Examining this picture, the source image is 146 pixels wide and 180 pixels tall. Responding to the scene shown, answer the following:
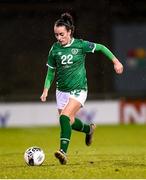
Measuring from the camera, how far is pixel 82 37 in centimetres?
2325

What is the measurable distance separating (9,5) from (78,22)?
85.8 inches

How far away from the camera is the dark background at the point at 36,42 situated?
23.7 m

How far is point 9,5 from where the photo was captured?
2409 centimetres

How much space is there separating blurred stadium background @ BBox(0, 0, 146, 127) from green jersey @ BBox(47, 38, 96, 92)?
1114 centimetres

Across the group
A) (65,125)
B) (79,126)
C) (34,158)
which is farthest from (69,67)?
(34,158)

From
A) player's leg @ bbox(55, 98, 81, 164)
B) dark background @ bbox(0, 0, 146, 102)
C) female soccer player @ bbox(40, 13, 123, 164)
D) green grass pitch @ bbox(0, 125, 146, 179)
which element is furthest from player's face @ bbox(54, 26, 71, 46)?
dark background @ bbox(0, 0, 146, 102)

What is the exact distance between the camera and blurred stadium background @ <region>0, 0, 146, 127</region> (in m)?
23.5

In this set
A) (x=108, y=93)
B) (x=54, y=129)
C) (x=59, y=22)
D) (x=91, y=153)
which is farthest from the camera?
(x=108, y=93)

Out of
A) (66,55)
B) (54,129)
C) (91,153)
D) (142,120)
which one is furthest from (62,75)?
(142,120)

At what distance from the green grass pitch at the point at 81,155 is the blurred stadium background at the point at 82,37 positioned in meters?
2.73

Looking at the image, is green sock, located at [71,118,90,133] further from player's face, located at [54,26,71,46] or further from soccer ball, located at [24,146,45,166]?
player's face, located at [54,26,71,46]

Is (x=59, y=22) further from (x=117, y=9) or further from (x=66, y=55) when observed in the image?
(x=117, y=9)

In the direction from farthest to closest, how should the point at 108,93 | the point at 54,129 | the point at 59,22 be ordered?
the point at 108,93
the point at 54,129
the point at 59,22

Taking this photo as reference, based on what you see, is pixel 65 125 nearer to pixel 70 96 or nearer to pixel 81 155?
pixel 70 96
